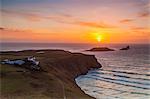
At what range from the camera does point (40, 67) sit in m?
31.9

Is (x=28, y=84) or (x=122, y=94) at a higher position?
(x=28, y=84)

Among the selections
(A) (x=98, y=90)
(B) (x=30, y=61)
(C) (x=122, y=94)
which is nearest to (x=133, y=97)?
(C) (x=122, y=94)

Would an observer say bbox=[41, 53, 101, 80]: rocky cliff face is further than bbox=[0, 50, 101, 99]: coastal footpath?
Yes

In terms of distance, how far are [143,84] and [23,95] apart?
19.4 m

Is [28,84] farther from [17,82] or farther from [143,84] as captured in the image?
[143,84]

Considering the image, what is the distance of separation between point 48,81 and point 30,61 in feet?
18.7

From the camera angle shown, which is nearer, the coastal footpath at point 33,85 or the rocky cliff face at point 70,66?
the coastal footpath at point 33,85

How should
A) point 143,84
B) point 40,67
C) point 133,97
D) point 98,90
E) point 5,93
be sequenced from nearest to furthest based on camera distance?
point 5,93 → point 133,97 → point 98,90 → point 40,67 → point 143,84

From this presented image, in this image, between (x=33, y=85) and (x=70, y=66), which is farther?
(x=70, y=66)

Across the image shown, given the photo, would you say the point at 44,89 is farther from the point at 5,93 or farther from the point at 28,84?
the point at 5,93

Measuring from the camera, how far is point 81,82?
35375mm

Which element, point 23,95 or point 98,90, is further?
point 98,90

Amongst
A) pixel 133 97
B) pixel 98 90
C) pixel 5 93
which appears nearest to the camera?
pixel 5 93

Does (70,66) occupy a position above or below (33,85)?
below
